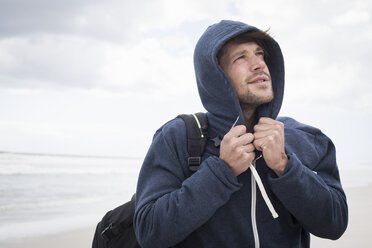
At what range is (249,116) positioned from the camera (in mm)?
2184

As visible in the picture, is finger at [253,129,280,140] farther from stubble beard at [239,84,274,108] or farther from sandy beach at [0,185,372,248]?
sandy beach at [0,185,372,248]

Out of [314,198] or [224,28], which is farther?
[224,28]

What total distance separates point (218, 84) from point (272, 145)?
1.56 ft

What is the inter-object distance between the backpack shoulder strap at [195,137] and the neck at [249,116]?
27 cm

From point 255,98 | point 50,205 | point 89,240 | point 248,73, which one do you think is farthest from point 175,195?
point 50,205

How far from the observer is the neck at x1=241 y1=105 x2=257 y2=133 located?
2144 mm

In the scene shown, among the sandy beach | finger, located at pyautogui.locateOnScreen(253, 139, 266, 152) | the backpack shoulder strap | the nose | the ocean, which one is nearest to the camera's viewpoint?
finger, located at pyautogui.locateOnScreen(253, 139, 266, 152)

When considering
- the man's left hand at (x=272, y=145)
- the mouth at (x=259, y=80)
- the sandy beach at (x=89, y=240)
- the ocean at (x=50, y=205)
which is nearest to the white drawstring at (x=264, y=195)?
the man's left hand at (x=272, y=145)

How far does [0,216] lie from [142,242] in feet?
21.3

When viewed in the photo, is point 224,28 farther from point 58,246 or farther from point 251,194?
point 58,246

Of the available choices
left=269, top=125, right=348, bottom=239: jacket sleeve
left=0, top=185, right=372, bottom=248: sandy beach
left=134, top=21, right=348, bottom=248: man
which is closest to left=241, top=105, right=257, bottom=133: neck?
left=134, top=21, right=348, bottom=248: man

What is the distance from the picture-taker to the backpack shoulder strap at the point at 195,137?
Result: 184 cm

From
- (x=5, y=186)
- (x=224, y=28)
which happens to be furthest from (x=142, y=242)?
(x=5, y=186)

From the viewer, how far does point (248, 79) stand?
2.04 m
